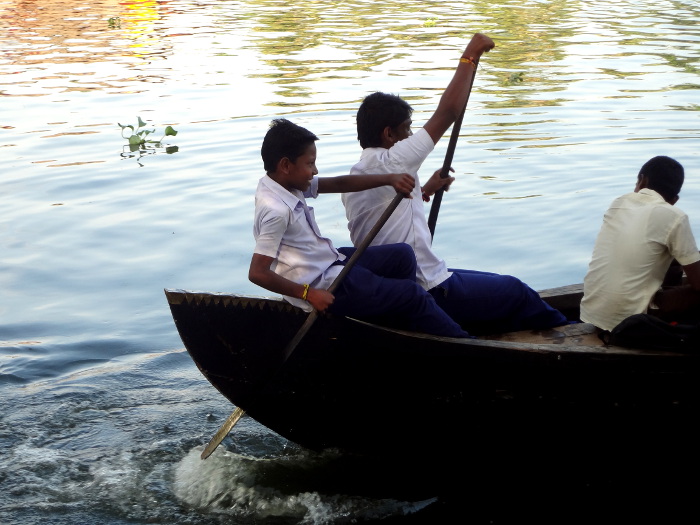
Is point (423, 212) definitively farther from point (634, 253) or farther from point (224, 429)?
point (224, 429)

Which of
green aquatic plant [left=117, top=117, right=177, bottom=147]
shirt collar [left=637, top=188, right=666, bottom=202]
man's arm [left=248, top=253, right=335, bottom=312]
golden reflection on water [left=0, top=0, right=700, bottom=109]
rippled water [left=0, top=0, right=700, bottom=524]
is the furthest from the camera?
golden reflection on water [left=0, top=0, right=700, bottom=109]

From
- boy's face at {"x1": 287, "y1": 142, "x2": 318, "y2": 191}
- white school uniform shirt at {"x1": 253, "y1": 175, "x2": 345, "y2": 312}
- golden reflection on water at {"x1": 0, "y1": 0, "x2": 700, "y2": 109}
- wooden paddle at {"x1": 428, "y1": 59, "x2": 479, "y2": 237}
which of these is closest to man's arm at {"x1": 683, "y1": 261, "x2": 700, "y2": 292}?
wooden paddle at {"x1": 428, "y1": 59, "x2": 479, "y2": 237}

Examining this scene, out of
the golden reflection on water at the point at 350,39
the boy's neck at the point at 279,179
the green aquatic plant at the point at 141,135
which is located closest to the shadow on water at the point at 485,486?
the boy's neck at the point at 279,179

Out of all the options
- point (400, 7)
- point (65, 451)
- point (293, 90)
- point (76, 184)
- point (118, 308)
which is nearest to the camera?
point (65, 451)

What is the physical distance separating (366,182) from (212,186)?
5639 millimetres

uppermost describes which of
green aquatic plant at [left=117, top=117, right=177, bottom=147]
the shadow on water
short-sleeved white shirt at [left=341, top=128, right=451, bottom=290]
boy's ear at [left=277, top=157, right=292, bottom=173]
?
boy's ear at [left=277, top=157, right=292, bottom=173]

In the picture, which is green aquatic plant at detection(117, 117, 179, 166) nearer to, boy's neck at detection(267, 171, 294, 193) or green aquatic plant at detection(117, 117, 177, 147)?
green aquatic plant at detection(117, 117, 177, 147)

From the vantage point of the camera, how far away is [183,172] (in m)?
10.2

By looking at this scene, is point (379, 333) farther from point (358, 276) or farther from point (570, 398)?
point (570, 398)

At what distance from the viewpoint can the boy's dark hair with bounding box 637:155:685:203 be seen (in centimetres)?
416

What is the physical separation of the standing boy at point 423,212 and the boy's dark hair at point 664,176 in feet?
2.50

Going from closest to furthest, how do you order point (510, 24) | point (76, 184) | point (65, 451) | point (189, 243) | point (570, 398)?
1. point (570, 398)
2. point (65, 451)
3. point (189, 243)
4. point (76, 184)
5. point (510, 24)

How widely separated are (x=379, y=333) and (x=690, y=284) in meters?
1.36

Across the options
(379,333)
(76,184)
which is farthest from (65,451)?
(76,184)
